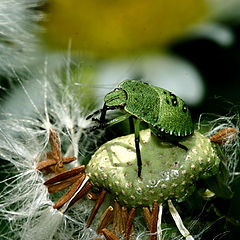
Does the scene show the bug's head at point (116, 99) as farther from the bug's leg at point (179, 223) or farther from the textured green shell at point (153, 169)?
the bug's leg at point (179, 223)

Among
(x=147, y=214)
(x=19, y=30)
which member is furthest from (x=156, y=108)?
(x=19, y=30)

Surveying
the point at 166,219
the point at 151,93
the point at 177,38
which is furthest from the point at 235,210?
the point at 177,38

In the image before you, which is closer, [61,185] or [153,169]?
[153,169]

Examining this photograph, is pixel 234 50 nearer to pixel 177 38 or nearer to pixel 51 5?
pixel 177 38

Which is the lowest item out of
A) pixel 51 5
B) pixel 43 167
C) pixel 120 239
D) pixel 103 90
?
pixel 120 239

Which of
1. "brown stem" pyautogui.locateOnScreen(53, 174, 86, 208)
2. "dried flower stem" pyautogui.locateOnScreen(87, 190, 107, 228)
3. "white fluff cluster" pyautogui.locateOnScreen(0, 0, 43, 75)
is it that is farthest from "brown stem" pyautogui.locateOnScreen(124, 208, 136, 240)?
"white fluff cluster" pyautogui.locateOnScreen(0, 0, 43, 75)

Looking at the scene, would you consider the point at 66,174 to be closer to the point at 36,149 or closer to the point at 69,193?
the point at 69,193

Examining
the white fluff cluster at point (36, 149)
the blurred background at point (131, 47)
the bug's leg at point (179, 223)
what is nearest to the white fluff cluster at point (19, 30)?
the blurred background at point (131, 47)
